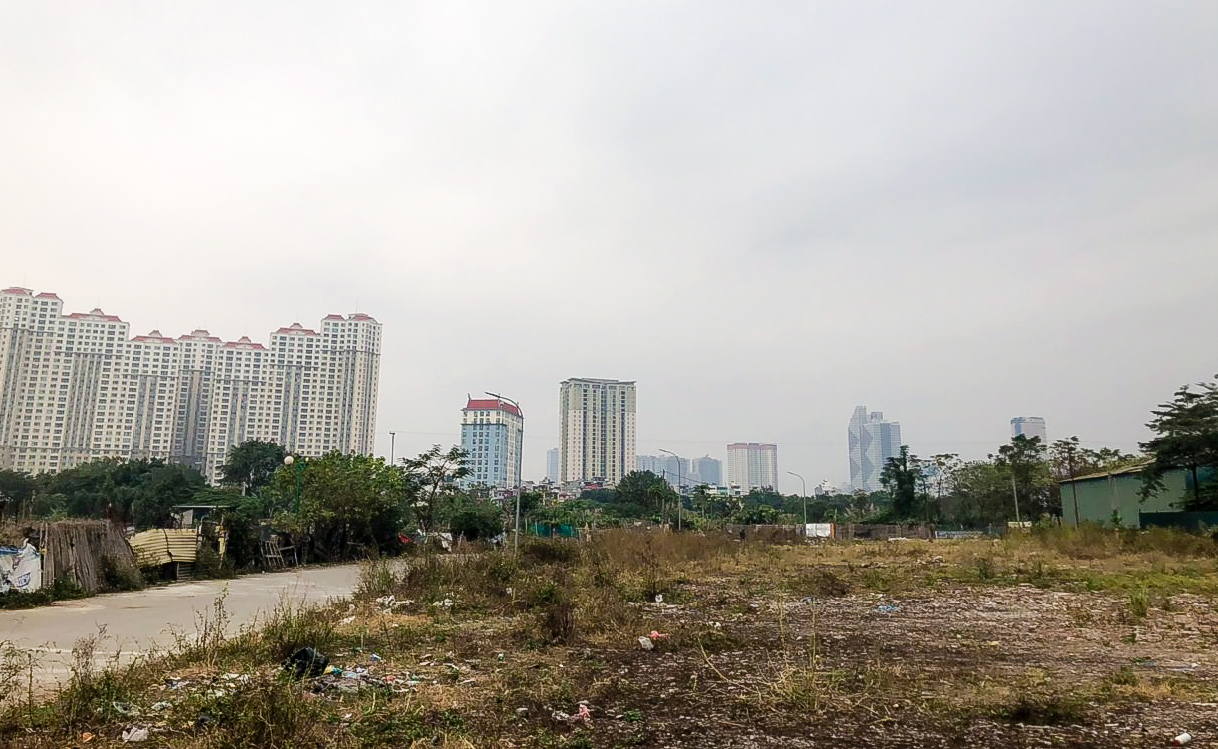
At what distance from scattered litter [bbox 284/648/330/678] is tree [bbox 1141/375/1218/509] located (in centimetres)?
2910

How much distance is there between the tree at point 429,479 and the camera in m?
36.5

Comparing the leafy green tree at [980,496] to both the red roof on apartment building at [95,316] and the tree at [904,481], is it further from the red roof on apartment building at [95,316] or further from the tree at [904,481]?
the red roof on apartment building at [95,316]

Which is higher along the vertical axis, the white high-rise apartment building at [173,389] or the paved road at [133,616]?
the white high-rise apartment building at [173,389]

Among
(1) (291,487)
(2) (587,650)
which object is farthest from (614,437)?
(2) (587,650)

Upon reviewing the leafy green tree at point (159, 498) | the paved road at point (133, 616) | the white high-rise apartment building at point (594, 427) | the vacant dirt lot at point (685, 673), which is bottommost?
the paved road at point (133, 616)

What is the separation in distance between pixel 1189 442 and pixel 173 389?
88.5 metres

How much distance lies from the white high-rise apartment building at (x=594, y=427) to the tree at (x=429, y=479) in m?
→ 68.9

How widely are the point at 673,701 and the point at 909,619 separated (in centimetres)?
645

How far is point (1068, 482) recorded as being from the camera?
40.4m

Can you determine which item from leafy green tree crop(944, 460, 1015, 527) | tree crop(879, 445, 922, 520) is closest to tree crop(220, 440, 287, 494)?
tree crop(879, 445, 922, 520)

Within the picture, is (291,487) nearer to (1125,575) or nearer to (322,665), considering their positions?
(322,665)

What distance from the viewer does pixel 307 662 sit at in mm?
7219

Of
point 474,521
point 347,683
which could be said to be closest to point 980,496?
point 474,521

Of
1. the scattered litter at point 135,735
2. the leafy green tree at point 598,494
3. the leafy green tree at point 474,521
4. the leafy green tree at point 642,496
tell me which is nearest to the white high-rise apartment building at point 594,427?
the leafy green tree at point 598,494
